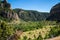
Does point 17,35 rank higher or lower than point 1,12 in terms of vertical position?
higher

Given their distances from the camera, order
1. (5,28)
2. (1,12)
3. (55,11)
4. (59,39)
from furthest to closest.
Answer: (55,11), (1,12), (5,28), (59,39)

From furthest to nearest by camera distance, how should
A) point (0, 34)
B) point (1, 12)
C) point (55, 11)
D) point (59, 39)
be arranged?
point (55, 11) < point (1, 12) < point (0, 34) < point (59, 39)

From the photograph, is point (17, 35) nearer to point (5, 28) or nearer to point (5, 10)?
point (5, 28)

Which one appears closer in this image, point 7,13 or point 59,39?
point 59,39

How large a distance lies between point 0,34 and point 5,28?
283 cm

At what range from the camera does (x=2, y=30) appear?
34.6 meters

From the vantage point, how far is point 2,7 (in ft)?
631

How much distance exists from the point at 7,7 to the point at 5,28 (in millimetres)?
162904

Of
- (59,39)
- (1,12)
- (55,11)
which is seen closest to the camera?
(59,39)

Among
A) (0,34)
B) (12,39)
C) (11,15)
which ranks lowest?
(11,15)

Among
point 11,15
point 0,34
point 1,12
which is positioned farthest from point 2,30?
point 11,15

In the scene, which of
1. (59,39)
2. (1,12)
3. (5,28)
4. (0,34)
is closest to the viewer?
(59,39)

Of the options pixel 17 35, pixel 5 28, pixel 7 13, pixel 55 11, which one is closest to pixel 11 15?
pixel 7 13

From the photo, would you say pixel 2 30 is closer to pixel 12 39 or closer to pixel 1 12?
pixel 12 39
